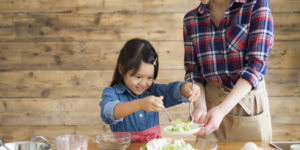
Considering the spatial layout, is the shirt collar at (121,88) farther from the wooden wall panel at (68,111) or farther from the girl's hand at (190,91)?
the wooden wall panel at (68,111)

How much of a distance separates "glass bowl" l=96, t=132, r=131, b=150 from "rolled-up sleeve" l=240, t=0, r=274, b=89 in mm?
613

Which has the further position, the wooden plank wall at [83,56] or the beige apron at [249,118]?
the wooden plank wall at [83,56]

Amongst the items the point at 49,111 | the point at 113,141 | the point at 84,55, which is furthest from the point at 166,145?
the point at 49,111

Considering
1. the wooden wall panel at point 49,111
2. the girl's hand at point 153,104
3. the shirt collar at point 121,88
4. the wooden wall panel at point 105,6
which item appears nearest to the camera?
the girl's hand at point 153,104

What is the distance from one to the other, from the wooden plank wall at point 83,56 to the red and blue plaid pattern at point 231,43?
3.12 ft

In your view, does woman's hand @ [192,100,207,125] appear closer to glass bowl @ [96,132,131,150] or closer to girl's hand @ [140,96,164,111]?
girl's hand @ [140,96,164,111]

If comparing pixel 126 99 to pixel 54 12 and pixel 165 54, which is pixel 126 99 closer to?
pixel 165 54

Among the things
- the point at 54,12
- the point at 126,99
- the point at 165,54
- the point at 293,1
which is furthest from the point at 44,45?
the point at 293,1

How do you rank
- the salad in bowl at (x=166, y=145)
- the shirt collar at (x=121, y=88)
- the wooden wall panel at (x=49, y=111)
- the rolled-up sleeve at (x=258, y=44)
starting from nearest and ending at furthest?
the salad in bowl at (x=166, y=145), the rolled-up sleeve at (x=258, y=44), the shirt collar at (x=121, y=88), the wooden wall panel at (x=49, y=111)

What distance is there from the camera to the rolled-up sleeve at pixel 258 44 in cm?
135

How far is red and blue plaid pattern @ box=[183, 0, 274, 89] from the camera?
1379 millimetres

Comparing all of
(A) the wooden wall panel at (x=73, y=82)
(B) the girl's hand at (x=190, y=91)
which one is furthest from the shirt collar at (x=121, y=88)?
(A) the wooden wall panel at (x=73, y=82)

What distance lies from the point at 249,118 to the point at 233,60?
0.30 metres

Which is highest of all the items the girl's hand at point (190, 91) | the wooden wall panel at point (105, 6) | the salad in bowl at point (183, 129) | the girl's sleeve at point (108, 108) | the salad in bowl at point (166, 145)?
the wooden wall panel at point (105, 6)
